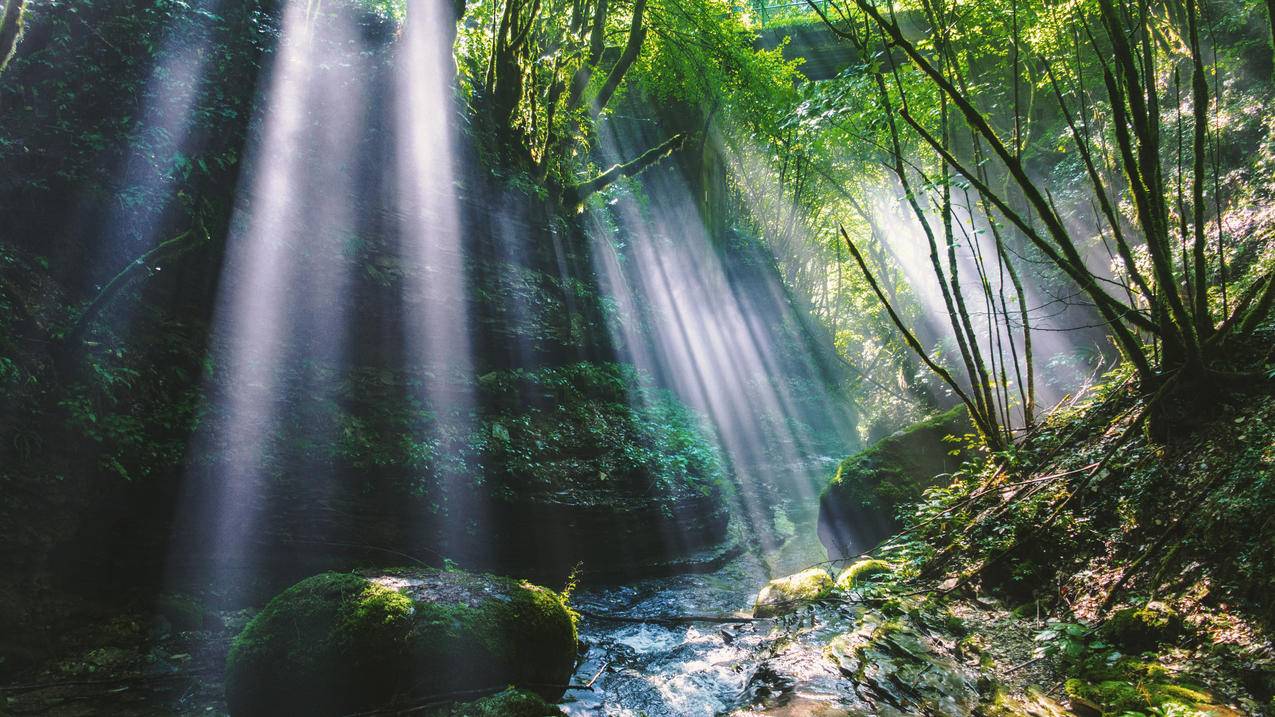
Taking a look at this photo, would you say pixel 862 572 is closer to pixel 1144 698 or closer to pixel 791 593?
Result: pixel 791 593

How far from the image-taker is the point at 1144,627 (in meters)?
2.54

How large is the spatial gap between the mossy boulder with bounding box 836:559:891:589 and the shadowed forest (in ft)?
0.15

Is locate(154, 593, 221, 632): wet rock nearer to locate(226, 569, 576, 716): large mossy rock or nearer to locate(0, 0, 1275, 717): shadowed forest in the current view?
locate(0, 0, 1275, 717): shadowed forest

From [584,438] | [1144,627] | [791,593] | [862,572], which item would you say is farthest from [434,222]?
[1144,627]

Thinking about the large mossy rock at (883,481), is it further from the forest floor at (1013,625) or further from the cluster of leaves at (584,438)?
the forest floor at (1013,625)

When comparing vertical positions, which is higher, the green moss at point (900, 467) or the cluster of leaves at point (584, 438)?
the cluster of leaves at point (584, 438)

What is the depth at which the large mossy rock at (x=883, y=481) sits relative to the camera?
25.4ft

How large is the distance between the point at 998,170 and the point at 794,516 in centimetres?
1099

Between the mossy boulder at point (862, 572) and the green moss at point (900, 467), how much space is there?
9.39 ft

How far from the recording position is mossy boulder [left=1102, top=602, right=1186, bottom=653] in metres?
2.46

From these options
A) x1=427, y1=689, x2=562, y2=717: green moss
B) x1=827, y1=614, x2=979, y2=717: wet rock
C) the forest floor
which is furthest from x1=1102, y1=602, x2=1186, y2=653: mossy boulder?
x1=427, y1=689, x2=562, y2=717: green moss

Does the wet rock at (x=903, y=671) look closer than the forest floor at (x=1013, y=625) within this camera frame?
No

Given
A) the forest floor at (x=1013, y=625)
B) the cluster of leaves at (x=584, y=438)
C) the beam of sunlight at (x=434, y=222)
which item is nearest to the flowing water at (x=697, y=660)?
the forest floor at (x=1013, y=625)

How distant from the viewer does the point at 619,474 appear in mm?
8688
